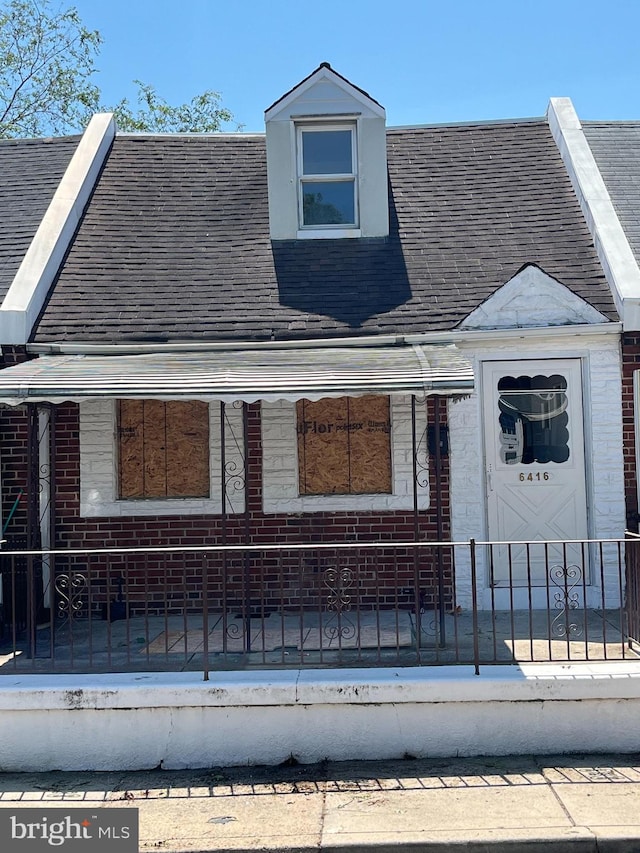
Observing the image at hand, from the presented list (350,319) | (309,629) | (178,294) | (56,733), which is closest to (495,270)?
(350,319)

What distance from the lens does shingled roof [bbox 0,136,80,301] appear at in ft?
28.2

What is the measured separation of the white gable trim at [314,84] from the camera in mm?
8914

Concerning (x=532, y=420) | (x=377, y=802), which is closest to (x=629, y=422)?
(x=532, y=420)

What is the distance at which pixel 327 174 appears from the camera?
9.12m

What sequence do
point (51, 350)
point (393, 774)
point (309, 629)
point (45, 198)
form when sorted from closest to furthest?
point (393, 774) < point (309, 629) < point (51, 350) < point (45, 198)

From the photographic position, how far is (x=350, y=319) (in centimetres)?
784

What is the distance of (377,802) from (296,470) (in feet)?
11.9

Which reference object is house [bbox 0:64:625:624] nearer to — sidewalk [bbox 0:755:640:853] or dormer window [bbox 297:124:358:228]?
dormer window [bbox 297:124:358:228]

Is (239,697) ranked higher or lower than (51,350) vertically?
lower

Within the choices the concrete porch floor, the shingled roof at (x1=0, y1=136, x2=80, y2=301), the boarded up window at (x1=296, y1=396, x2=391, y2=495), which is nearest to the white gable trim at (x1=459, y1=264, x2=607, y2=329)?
the boarded up window at (x1=296, y1=396, x2=391, y2=495)

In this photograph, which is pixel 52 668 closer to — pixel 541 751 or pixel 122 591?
pixel 122 591

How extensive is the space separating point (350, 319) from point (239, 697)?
3.95 meters

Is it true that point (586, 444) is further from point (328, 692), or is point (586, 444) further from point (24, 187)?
point (24, 187)

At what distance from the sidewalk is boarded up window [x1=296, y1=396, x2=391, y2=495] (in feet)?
9.97
